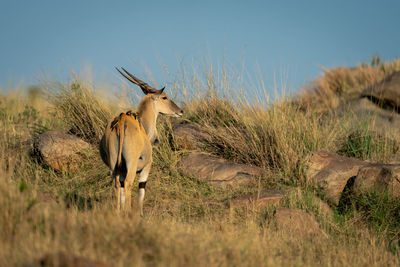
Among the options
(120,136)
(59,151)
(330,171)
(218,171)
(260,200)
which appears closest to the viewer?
(120,136)

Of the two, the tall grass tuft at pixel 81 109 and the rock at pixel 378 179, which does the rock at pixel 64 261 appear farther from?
the tall grass tuft at pixel 81 109

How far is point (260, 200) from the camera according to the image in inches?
245

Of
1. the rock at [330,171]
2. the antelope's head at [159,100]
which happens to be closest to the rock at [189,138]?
the antelope's head at [159,100]

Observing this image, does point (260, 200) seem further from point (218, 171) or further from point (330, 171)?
point (330, 171)

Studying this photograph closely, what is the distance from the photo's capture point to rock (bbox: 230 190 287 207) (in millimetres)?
6184

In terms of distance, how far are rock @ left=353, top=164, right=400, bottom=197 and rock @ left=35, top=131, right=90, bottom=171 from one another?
461 centimetres

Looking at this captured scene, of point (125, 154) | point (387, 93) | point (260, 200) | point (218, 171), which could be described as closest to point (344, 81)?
point (387, 93)

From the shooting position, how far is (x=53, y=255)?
9.61ft

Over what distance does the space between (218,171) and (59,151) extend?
2.77 meters

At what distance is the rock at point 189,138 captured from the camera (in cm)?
830

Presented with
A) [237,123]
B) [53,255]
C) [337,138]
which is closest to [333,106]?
[337,138]

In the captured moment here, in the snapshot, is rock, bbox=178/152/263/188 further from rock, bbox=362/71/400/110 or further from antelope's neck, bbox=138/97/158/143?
rock, bbox=362/71/400/110

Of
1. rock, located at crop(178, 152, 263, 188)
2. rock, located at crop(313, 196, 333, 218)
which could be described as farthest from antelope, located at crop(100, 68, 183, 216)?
rock, located at crop(313, 196, 333, 218)

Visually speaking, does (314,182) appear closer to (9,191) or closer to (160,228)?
(160,228)
